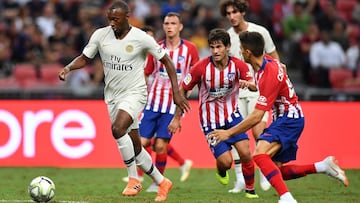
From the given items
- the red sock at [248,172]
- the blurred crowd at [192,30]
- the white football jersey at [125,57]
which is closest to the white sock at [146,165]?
the white football jersey at [125,57]

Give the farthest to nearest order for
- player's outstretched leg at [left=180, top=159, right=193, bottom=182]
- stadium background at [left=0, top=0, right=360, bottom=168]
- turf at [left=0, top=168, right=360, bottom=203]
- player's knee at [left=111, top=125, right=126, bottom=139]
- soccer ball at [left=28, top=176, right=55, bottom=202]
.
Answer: stadium background at [left=0, top=0, right=360, bottom=168] < player's outstretched leg at [left=180, top=159, right=193, bottom=182] < turf at [left=0, top=168, right=360, bottom=203] < player's knee at [left=111, top=125, right=126, bottom=139] < soccer ball at [left=28, top=176, right=55, bottom=202]

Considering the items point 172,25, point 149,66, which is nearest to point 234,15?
point 172,25

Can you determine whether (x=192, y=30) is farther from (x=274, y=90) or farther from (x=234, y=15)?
(x=274, y=90)

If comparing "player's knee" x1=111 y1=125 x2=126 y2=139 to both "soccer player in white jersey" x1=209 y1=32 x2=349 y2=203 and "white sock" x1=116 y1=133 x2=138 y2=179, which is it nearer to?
"white sock" x1=116 y1=133 x2=138 y2=179

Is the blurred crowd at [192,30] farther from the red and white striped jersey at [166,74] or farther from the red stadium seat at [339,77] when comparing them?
the red and white striped jersey at [166,74]

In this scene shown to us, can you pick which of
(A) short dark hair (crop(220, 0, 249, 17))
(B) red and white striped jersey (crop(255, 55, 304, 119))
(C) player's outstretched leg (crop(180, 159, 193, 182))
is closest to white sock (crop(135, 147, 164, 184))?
(B) red and white striped jersey (crop(255, 55, 304, 119))

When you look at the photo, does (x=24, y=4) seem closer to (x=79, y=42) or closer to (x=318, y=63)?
(x=79, y=42)

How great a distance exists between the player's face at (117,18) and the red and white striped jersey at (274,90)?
73.4 inches

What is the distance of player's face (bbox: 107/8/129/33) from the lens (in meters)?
11.6

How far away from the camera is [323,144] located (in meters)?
16.9

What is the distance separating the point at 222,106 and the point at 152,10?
37.1ft

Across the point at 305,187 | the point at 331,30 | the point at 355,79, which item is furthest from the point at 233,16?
the point at 331,30

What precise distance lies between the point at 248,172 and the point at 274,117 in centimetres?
122

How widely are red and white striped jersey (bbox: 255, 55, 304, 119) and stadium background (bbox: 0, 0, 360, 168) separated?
5812 mm
